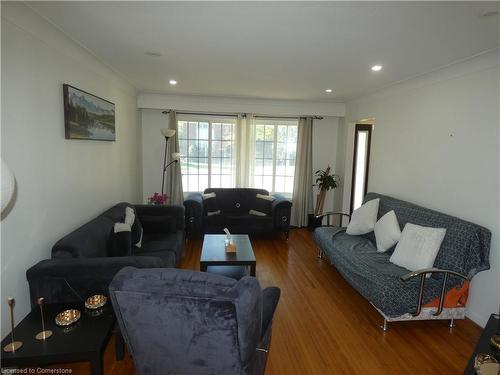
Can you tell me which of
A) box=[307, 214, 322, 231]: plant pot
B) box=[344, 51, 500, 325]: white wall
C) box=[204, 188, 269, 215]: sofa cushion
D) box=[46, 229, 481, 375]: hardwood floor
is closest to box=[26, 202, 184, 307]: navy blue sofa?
box=[46, 229, 481, 375]: hardwood floor

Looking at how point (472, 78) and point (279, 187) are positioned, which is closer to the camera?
point (472, 78)

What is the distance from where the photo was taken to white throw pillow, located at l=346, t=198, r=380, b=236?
3.95 m

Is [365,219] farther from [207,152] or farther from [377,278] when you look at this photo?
[207,152]

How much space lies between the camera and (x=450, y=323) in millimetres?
2822

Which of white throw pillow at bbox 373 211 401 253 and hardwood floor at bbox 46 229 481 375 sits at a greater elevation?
white throw pillow at bbox 373 211 401 253

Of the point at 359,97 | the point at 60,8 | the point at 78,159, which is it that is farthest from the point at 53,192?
the point at 359,97

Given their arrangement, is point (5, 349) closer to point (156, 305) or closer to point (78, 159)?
point (156, 305)

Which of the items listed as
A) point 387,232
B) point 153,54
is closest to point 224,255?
point 387,232

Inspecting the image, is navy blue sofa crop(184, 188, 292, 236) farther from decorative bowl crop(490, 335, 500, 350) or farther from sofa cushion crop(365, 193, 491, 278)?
decorative bowl crop(490, 335, 500, 350)

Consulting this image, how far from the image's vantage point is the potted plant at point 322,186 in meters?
5.68

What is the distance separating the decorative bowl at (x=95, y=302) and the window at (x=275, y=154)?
4.18 metres

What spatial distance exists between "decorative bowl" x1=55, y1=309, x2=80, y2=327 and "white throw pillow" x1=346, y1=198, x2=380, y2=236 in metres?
3.25

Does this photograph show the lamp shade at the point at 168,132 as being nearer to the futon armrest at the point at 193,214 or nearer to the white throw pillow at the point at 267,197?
the futon armrest at the point at 193,214

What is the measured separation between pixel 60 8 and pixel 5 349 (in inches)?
83.6
